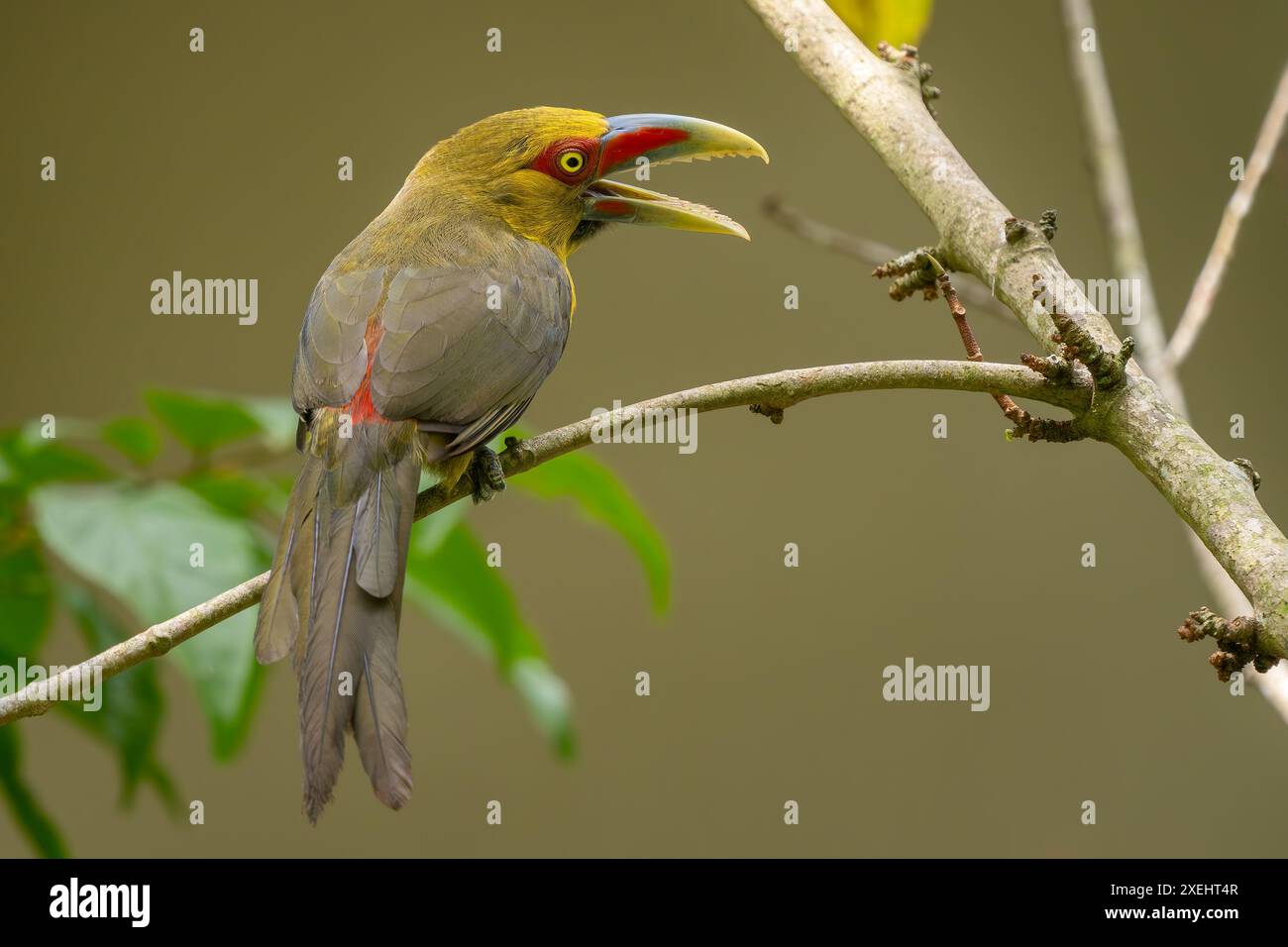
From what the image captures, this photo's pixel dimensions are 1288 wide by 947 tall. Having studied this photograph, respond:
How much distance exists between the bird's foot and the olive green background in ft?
9.26

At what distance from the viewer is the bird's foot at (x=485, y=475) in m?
2.09

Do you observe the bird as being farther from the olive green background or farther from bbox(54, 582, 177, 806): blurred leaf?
the olive green background

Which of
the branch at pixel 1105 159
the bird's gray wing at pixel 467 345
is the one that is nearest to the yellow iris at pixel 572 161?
the bird's gray wing at pixel 467 345

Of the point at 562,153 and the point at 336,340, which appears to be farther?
the point at 562,153

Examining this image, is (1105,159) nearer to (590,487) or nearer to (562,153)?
(562,153)

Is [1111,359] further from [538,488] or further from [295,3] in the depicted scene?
[295,3]

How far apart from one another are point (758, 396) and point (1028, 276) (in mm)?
347

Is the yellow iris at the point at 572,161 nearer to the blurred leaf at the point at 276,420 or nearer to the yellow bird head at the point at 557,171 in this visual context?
the yellow bird head at the point at 557,171

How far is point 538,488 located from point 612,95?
8.41 feet

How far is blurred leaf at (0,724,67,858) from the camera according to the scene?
2.71 metres

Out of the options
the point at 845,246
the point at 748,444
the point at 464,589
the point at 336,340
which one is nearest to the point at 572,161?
the point at 845,246

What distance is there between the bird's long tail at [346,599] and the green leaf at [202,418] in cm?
64

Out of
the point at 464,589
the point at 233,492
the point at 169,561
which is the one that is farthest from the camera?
the point at 464,589

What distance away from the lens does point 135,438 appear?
105 inches
